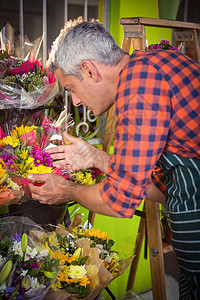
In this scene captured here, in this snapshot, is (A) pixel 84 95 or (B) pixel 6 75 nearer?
(A) pixel 84 95

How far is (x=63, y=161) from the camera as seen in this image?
61.4 inches

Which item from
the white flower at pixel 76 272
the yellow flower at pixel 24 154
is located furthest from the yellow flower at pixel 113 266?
the yellow flower at pixel 24 154

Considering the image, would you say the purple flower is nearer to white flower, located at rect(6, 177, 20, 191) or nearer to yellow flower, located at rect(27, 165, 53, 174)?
yellow flower, located at rect(27, 165, 53, 174)

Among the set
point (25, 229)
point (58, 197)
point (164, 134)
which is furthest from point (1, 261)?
point (164, 134)

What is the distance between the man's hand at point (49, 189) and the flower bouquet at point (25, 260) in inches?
6.9

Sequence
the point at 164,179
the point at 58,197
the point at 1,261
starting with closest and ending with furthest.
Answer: the point at 1,261
the point at 58,197
the point at 164,179

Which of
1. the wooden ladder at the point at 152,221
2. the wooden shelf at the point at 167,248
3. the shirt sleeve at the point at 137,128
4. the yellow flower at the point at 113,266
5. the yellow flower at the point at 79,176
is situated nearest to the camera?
the shirt sleeve at the point at 137,128

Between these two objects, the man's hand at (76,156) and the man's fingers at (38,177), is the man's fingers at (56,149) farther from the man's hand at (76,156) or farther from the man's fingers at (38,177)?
the man's fingers at (38,177)

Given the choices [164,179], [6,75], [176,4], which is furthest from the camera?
[176,4]

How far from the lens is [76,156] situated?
1.61 meters

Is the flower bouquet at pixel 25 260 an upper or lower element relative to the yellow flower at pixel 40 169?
lower

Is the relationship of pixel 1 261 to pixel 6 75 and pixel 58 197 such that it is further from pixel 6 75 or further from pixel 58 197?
pixel 6 75

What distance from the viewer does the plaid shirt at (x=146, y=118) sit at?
39.9 inches

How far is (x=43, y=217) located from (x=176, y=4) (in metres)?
1.73
